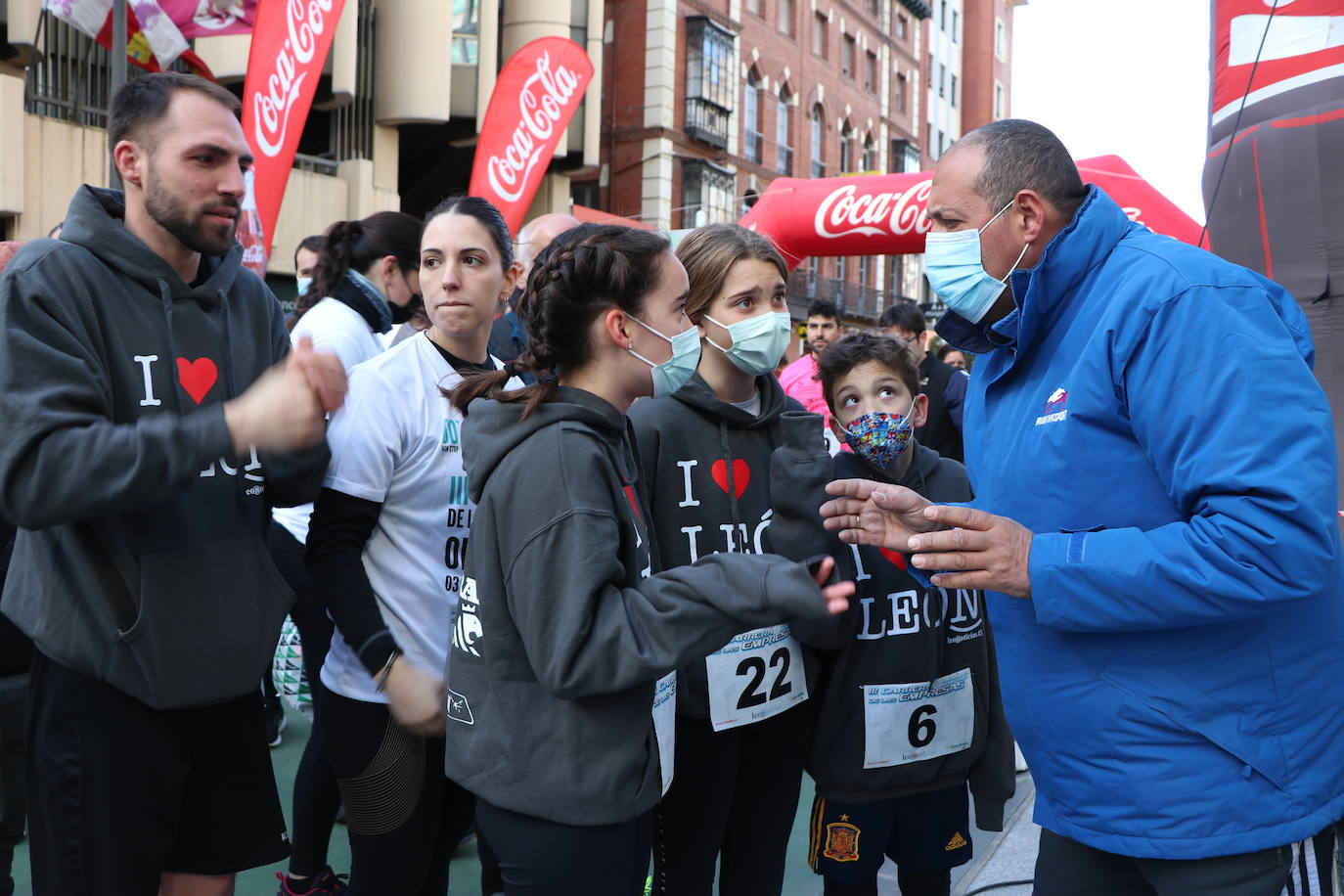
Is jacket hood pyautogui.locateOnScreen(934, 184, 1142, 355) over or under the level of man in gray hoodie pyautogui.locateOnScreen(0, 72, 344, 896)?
over

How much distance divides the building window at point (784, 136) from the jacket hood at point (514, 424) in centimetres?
3001

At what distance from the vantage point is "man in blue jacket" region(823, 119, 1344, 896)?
1.68 m

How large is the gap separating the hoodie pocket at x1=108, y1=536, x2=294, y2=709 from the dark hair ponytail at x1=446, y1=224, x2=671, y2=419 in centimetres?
58

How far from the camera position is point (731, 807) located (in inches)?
110

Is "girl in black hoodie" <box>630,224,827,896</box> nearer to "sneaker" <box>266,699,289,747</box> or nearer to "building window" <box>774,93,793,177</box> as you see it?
"sneaker" <box>266,699,289,747</box>

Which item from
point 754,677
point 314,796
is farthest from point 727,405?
point 314,796

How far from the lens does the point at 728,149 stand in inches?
1106

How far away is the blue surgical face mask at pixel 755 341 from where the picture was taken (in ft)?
9.55

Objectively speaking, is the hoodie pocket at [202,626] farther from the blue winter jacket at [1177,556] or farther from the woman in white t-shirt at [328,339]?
the blue winter jacket at [1177,556]

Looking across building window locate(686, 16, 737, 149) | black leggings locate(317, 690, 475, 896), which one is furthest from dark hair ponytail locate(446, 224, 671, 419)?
building window locate(686, 16, 737, 149)

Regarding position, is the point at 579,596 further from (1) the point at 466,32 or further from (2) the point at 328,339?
(1) the point at 466,32

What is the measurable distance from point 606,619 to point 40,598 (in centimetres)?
114

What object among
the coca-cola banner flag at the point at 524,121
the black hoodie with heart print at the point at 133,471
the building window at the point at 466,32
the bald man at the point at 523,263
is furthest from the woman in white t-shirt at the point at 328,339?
the building window at the point at 466,32

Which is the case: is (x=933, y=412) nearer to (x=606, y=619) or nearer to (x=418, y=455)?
(x=418, y=455)
